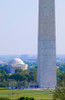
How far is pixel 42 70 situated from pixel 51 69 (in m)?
0.87

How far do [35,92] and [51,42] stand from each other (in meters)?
6.13

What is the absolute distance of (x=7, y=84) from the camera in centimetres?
5156

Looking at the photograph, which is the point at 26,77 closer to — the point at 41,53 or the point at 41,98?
the point at 41,53

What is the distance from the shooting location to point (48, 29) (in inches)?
1754

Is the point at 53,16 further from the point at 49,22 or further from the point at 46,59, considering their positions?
the point at 46,59

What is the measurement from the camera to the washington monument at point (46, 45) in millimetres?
44375

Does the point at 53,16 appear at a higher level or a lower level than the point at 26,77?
higher

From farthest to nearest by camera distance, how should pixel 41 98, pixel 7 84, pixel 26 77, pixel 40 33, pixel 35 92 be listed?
1. pixel 26 77
2. pixel 7 84
3. pixel 40 33
4. pixel 35 92
5. pixel 41 98

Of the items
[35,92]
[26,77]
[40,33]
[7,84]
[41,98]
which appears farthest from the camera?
[26,77]

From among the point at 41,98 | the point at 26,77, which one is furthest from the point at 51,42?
the point at 26,77

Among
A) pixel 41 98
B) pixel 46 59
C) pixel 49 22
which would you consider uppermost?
pixel 49 22

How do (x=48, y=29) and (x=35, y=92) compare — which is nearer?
(x=35, y=92)

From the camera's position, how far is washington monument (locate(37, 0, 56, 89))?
146ft

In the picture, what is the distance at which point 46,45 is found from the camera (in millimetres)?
45000
